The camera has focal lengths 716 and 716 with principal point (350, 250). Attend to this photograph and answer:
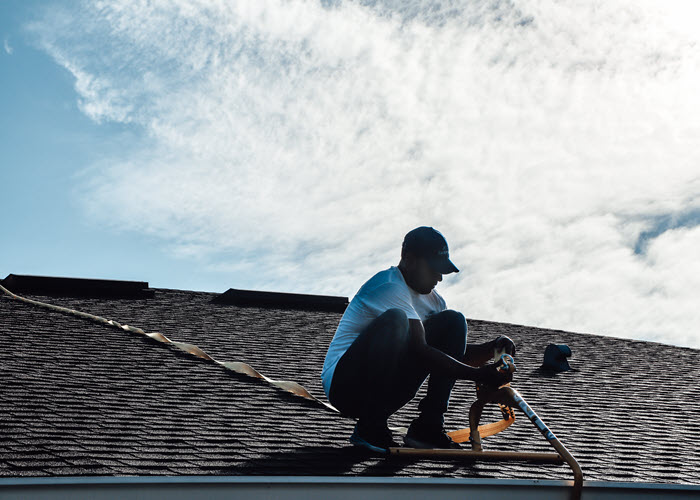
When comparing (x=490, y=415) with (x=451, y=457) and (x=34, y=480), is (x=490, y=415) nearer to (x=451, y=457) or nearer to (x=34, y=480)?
(x=451, y=457)

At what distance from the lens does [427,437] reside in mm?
3338

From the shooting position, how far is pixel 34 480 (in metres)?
2.45

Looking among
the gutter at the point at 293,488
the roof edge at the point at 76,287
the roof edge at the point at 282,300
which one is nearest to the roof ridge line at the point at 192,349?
the roof edge at the point at 76,287

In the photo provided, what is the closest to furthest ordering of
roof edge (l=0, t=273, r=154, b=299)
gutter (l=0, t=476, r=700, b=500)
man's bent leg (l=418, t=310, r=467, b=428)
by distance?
gutter (l=0, t=476, r=700, b=500), man's bent leg (l=418, t=310, r=467, b=428), roof edge (l=0, t=273, r=154, b=299)

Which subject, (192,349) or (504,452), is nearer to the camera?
(504,452)

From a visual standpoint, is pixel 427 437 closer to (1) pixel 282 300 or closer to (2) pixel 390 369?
(2) pixel 390 369

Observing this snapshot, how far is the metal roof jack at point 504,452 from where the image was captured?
3134 millimetres

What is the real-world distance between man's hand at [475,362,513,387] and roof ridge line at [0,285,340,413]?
1421 mm

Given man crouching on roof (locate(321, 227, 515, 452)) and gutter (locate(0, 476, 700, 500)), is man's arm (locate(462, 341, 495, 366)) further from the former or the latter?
gutter (locate(0, 476, 700, 500))

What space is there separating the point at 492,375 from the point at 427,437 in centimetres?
48

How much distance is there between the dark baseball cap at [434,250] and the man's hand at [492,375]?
549 mm

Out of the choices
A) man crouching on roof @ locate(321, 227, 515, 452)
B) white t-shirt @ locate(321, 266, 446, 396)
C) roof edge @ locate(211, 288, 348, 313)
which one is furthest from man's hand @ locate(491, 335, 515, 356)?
roof edge @ locate(211, 288, 348, 313)

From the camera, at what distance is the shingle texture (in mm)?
2994

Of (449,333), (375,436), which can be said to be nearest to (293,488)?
(375,436)
